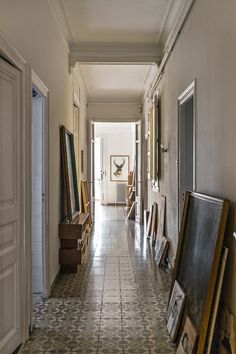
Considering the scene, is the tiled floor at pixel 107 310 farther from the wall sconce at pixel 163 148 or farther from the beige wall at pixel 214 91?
the wall sconce at pixel 163 148

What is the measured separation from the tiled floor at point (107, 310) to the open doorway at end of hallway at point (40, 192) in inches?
10.5

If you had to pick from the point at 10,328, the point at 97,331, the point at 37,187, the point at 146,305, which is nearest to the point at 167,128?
the point at 37,187

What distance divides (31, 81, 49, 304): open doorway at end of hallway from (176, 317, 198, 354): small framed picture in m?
1.77

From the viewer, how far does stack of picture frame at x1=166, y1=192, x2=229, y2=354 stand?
2.21m

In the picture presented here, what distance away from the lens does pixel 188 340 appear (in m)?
2.38

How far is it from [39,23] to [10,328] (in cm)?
266

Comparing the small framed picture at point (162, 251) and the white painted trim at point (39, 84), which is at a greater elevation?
the white painted trim at point (39, 84)

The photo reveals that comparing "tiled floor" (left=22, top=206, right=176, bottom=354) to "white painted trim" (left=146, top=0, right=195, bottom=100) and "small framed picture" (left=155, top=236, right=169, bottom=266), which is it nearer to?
"small framed picture" (left=155, top=236, right=169, bottom=266)

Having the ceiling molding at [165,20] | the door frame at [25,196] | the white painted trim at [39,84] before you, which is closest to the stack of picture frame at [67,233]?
the white painted trim at [39,84]

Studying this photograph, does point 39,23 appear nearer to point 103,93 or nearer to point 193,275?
point 193,275

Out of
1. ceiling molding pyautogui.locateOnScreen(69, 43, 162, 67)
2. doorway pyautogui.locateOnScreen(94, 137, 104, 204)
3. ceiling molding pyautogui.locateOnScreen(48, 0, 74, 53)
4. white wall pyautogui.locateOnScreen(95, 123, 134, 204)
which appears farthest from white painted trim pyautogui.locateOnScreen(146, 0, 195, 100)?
doorway pyautogui.locateOnScreen(94, 137, 104, 204)

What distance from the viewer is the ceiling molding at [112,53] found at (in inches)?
214

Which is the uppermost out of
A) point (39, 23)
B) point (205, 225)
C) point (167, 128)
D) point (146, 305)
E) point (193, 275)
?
point (39, 23)

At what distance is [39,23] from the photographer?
338 centimetres
